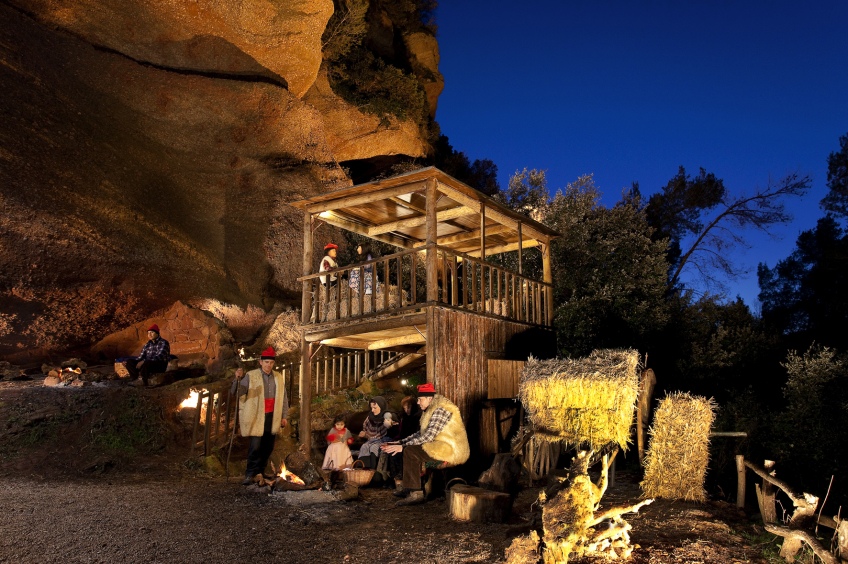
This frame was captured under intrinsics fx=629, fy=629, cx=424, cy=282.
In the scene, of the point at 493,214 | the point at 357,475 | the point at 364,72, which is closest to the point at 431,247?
the point at 493,214

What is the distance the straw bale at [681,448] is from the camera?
30.7ft

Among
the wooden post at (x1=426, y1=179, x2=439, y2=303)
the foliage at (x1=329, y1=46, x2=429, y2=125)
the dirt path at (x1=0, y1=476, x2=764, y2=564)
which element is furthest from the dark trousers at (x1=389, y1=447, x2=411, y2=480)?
the foliage at (x1=329, y1=46, x2=429, y2=125)

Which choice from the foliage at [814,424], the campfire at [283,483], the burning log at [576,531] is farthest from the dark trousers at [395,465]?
the foliage at [814,424]

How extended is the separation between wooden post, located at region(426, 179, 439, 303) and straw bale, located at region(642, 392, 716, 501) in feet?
14.6

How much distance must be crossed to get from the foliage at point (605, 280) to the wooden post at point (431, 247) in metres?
9.85

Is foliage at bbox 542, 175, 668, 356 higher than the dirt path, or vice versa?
foliage at bbox 542, 175, 668, 356

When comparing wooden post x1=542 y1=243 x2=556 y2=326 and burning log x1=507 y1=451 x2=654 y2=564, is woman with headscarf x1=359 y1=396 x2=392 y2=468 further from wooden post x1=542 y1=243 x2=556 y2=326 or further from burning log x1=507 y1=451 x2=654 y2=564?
wooden post x1=542 y1=243 x2=556 y2=326

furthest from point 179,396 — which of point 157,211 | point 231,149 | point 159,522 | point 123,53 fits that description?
point 123,53

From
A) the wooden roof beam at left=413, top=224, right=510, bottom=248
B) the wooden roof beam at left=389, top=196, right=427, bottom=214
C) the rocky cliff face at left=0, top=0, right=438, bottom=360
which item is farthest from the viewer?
the rocky cliff face at left=0, top=0, right=438, bottom=360

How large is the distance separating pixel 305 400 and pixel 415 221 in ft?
16.6

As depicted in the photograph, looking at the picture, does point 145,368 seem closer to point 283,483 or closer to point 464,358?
point 283,483

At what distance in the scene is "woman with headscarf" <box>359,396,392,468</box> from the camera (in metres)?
11.4

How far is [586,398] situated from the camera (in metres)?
8.89

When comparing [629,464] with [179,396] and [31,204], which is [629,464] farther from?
[31,204]
